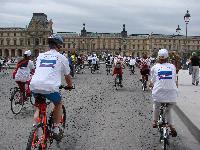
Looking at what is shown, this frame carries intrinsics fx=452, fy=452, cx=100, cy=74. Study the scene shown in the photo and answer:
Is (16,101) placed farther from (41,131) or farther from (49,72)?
(41,131)

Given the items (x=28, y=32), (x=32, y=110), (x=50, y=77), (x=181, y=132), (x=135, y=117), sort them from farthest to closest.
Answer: (x=28, y=32)
(x=32, y=110)
(x=135, y=117)
(x=181, y=132)
(x=50, y=77)

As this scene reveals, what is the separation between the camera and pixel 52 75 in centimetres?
673

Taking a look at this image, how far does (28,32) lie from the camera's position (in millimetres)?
159250

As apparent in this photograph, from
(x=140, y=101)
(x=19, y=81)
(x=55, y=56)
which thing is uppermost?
(x=55, y=56)

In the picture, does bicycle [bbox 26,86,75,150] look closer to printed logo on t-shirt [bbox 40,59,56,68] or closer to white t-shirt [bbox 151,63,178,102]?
printed logo on t-shirt [bbox 40,59,56,68]

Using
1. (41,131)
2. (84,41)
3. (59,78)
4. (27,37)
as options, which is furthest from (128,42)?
(41,131)

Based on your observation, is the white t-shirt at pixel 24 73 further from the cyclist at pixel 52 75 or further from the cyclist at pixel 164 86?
the cyclist at pixel 52 75

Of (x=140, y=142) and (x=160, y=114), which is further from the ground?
(x=160, y=114)

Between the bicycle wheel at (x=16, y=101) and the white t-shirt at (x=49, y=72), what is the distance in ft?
16.6

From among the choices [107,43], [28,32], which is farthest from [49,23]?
[107,43]

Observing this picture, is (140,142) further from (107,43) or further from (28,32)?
(107,43)

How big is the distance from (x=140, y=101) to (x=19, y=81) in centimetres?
482

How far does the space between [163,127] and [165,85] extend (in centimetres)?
76

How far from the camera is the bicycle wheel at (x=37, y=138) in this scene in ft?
19.9
